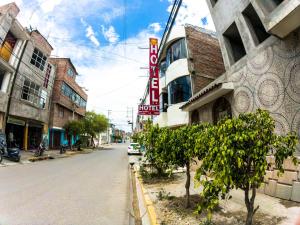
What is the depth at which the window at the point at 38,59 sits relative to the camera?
2799cm

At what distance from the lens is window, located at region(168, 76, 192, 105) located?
17.5 m

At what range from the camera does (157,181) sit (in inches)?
426

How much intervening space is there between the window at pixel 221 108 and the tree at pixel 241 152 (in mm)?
6905

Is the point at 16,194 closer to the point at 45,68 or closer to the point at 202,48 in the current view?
the point at 202,48

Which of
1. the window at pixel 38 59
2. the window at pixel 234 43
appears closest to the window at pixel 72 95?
the window at pixel 38 59

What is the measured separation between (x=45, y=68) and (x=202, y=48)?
21029mm

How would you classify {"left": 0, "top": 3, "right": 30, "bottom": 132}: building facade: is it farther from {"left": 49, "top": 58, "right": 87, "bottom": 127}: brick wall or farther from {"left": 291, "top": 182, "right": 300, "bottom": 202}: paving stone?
{"left": 291, "top": 182, "right": 300, "bottom": 202}: paving stone

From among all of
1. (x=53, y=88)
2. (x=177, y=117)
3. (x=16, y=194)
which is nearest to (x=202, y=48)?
(x=177, y=117)

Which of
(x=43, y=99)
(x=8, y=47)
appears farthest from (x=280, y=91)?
(x=43, y=99)

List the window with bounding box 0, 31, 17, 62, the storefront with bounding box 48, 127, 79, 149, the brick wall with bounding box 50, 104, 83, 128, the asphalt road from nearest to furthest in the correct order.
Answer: the asphalt road
the window with bounding box 0, 31, 17, 62
the brick wall with bounding box 50, 104, 83, 128
the storefront with bounding box 48, 127, 79, 149

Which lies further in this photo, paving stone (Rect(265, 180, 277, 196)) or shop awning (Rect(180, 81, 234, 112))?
shop awning (Rect(180, 81, 234, 112))

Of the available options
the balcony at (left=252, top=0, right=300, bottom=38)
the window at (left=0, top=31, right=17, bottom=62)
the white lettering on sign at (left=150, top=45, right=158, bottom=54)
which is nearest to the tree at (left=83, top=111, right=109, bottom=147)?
the window at (left=0, top=31, right=17, bottom=62)

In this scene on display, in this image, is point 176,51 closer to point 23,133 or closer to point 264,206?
point 264,206

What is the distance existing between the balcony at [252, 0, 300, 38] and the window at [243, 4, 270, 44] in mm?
1488
